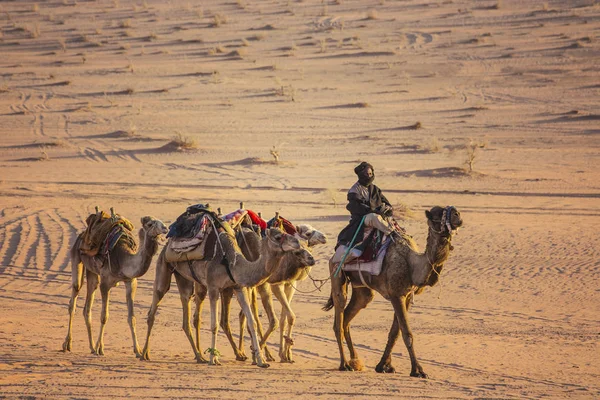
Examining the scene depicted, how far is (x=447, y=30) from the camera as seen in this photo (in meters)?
44.1

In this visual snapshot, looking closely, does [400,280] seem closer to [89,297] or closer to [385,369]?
[385,369]

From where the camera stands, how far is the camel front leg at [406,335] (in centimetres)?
1012

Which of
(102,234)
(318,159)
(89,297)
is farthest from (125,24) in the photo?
(102,234)

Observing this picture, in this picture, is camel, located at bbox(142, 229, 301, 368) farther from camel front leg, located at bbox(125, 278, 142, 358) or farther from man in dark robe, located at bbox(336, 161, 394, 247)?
man in dark robe, located at bbox(336, 161, 394, 247)

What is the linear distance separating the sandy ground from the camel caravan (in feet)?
1.47

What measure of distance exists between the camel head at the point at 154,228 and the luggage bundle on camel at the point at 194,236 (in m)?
0.20

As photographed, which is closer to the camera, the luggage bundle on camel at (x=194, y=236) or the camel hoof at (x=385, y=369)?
the camel hoof at (x=385, y=369)

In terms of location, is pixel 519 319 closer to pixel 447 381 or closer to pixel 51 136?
pixel 447 381

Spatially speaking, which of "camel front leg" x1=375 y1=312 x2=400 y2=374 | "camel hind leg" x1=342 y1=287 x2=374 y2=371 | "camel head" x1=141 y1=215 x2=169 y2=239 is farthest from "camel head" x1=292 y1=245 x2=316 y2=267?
"camel head" x1=141 y1=215 x2=169 y2=239

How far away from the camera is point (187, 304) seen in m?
11.9

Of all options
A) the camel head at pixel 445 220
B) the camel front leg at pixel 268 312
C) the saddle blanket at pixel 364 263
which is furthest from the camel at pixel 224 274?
the camel head at pixel 445 220

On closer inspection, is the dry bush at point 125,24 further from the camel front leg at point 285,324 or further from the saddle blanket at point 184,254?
the camel front leg at point 285,324

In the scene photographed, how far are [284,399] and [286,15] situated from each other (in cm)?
4285

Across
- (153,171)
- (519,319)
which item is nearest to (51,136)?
(153,171)
